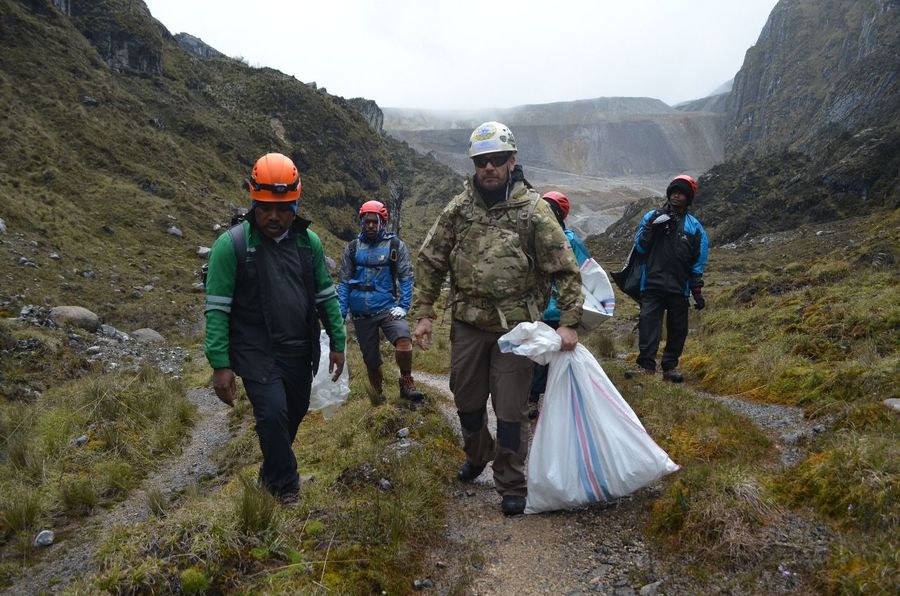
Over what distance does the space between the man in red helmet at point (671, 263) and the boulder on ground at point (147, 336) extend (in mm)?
12054

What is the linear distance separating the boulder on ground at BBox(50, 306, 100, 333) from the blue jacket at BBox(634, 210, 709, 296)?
11.8 metres

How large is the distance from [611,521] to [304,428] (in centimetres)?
443

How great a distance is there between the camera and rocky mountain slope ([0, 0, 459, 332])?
17031 millimetres

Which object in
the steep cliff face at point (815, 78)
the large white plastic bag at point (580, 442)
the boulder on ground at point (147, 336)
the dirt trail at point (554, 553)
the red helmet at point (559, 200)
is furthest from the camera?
the steep cliff face at point (815, 78)

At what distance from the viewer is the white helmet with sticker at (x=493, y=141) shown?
391 cm

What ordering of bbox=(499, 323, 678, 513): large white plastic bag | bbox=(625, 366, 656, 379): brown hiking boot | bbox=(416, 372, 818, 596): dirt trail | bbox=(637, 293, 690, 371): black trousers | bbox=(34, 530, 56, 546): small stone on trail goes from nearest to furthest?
bbox=(416, 372, 818, 596): dirt trail
bbox=(499, 323, 678, 513): large white plastic bag
bbox=(34, 530, 56, 546): small stone on trail
bbox=(637, 293, 690, 371): black trousers
bbox=(625, 366, 656, 379): brown hiking boot

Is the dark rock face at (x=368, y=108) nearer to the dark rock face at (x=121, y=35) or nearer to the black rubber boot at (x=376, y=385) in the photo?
the dark rock face at (x=121, y=35)

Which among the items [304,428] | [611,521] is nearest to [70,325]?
[304,428]

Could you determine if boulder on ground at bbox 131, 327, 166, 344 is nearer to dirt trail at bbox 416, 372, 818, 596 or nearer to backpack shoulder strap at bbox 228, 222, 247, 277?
backpack shoulder strap at bbox 228, 222, 247, 277

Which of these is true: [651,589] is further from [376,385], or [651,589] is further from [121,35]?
[121,35]

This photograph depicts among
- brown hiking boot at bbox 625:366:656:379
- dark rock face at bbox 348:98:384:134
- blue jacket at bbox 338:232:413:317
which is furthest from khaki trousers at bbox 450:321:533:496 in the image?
dark rock face at bbox 348:98:384:134

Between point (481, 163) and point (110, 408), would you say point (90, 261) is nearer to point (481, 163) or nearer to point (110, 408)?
point (110, 408)

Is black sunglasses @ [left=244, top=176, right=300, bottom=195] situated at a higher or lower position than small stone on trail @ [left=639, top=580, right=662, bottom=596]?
higher

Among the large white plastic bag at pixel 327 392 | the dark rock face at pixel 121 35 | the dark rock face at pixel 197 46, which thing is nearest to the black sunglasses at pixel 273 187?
the large white plastic bag at pixel 327 392
